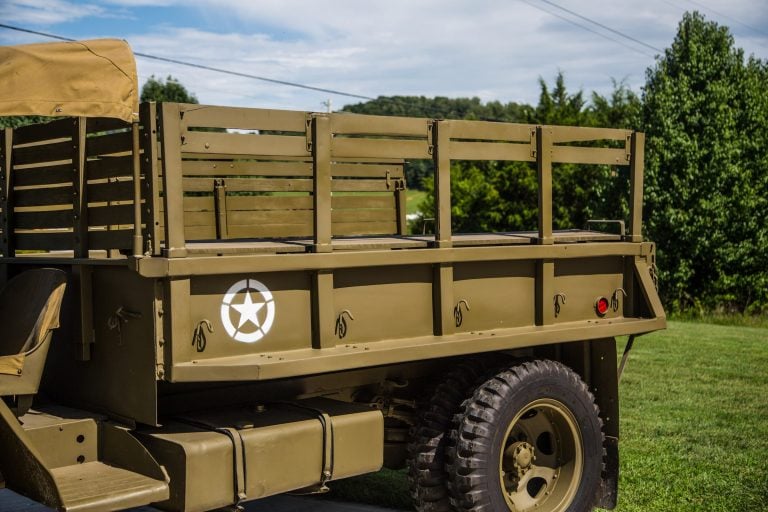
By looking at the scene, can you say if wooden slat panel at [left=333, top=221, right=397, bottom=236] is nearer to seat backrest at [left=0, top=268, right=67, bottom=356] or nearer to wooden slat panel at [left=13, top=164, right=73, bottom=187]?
wooden slat panel at [left=13, top=164, right=73, bottom=187]

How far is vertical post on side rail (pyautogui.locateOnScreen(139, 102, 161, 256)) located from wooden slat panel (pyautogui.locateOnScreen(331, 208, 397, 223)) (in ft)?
9.13

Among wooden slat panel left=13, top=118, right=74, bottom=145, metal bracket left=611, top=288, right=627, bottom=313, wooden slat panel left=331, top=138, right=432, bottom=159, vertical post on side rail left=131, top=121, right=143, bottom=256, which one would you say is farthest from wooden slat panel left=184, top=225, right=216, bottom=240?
metal bracket left=611, top=288, right=627, bottom=313

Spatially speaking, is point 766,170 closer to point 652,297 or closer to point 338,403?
point 652,297

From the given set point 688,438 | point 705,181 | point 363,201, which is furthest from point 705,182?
point 363,201

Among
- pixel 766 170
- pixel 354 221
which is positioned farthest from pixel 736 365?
pixel 766 170

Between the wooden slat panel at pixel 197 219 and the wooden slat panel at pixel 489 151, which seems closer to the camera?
the wooden slat panel at pixel 489 151

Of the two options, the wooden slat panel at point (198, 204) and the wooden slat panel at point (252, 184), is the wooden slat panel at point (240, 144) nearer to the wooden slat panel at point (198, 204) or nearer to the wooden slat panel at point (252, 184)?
the wooden slat panel at point (252, 184)

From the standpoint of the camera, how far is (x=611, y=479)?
18.8ft

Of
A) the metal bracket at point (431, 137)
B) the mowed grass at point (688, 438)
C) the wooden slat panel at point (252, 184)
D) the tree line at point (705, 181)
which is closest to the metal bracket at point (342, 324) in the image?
the metal bracket at point (431, 137)

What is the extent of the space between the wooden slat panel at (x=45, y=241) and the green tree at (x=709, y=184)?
65.8ft

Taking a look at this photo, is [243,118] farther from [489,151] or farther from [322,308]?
[489,151]

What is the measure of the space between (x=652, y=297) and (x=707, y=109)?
19893mm

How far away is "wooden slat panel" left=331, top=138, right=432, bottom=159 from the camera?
15.1ft

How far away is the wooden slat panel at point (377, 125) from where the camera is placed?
457 centimetres
